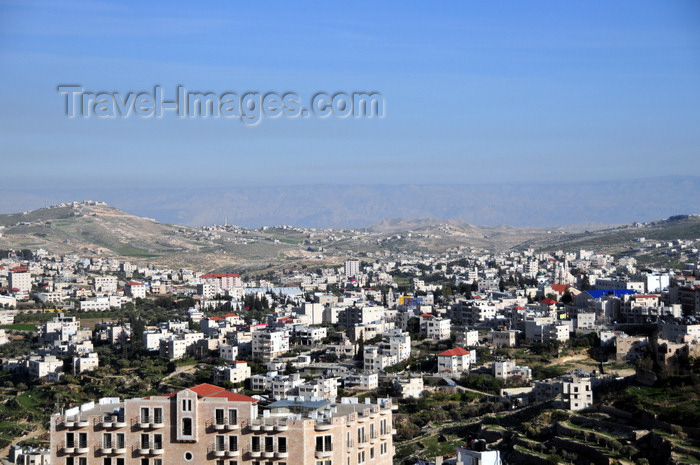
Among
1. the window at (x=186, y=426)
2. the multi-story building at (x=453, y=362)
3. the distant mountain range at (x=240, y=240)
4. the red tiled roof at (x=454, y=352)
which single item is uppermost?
the distant mountain range at (x=240, y=240)

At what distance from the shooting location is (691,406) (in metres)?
21.7

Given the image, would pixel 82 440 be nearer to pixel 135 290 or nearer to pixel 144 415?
pixel 144 415

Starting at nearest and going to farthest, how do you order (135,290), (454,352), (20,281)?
1. (454,352)
2. (135,290)
3. (20,281)

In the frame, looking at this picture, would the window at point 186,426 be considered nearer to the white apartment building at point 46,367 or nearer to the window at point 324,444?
the window at point 324,444

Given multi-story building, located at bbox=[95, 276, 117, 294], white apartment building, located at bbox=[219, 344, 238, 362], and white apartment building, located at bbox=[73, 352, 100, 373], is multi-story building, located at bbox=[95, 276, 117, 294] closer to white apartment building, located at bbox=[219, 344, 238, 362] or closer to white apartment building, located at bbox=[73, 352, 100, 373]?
white apartment building, located at bbox=[73, 352, 100, 373]

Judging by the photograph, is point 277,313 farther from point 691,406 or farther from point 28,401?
point 691,406

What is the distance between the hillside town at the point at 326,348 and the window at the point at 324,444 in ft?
0.04

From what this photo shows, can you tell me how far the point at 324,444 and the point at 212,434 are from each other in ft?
4.22

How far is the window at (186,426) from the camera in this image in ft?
39.1

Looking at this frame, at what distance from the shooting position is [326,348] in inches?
1465

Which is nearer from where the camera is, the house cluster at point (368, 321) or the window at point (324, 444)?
the window at point (324, 444)

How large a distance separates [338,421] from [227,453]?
1298 mm

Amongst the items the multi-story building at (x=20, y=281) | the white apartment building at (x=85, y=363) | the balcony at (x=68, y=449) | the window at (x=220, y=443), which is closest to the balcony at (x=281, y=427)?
the window at (x=220, y=443)

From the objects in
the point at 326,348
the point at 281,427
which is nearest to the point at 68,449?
the point at 281,427
